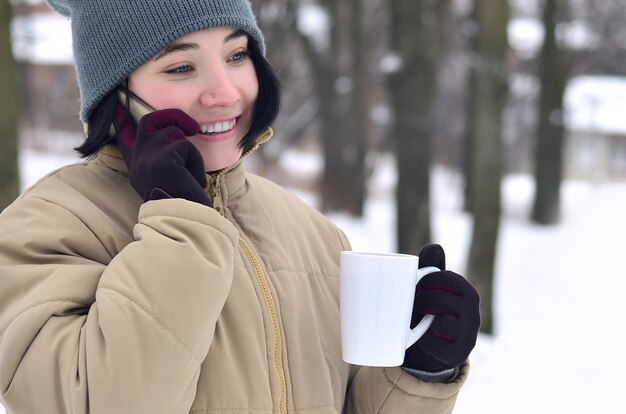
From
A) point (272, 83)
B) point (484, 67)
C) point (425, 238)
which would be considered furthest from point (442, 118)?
point (272, 83)

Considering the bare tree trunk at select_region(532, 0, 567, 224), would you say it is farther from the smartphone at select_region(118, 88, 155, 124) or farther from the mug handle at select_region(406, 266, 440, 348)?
the smartphone at select_region(118, 88, 155, 124)

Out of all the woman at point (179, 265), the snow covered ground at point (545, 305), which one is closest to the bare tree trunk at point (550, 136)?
the snow covered ground at point (545, 305)

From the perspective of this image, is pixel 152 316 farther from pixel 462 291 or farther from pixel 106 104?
pixel 462 291

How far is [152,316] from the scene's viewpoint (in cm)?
135

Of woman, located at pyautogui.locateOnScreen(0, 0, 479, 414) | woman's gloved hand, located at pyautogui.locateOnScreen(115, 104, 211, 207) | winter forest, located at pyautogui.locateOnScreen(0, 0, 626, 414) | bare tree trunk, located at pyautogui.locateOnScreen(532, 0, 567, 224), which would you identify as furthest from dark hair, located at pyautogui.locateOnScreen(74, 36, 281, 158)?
bare tree trunk, located at pyautogui.locateOnScreen(532, 0, 567, 224)

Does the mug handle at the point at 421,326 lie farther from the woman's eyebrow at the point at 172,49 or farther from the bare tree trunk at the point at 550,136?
the bare tree trunk at the point at 550,136

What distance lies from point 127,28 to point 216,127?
0.27m

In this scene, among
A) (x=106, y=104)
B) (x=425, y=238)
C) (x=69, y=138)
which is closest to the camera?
(x=106, y=104)

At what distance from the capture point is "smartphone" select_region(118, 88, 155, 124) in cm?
162

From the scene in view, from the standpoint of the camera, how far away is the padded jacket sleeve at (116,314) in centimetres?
133

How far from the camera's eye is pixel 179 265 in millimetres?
1380

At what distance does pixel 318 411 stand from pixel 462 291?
401mm

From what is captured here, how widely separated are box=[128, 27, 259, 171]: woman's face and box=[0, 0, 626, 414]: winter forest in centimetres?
60

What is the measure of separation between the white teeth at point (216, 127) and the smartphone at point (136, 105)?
11 cm
